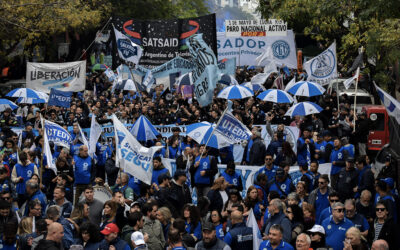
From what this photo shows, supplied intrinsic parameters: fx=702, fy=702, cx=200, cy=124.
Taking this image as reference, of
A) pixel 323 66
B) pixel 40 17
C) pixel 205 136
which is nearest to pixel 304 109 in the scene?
pixel 323 66

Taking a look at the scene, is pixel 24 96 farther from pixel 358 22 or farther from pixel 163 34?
pixel 358 22

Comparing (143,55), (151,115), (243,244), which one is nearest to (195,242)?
(243,244)

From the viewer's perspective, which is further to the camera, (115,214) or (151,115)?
(151,115)

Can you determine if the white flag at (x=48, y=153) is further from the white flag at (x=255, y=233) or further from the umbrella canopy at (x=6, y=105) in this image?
the umbrella canopy at (x=6, y=105)

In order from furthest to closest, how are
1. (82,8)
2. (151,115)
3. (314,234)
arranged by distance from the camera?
(82,8) → (151,115) → (314,234)

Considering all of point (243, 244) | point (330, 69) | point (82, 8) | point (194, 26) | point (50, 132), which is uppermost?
point (82, 8)

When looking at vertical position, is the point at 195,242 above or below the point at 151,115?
below

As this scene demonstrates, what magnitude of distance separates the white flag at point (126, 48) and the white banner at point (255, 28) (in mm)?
9063

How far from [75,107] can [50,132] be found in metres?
7.72

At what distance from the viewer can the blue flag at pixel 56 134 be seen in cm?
1385

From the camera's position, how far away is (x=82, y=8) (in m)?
36.2

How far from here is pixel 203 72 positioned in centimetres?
1628

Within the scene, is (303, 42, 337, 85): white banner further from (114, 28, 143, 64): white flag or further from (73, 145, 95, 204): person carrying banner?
(73, 145, 95, 204): person carrying banner

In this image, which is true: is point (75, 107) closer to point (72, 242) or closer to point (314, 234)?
point (72, 242)
